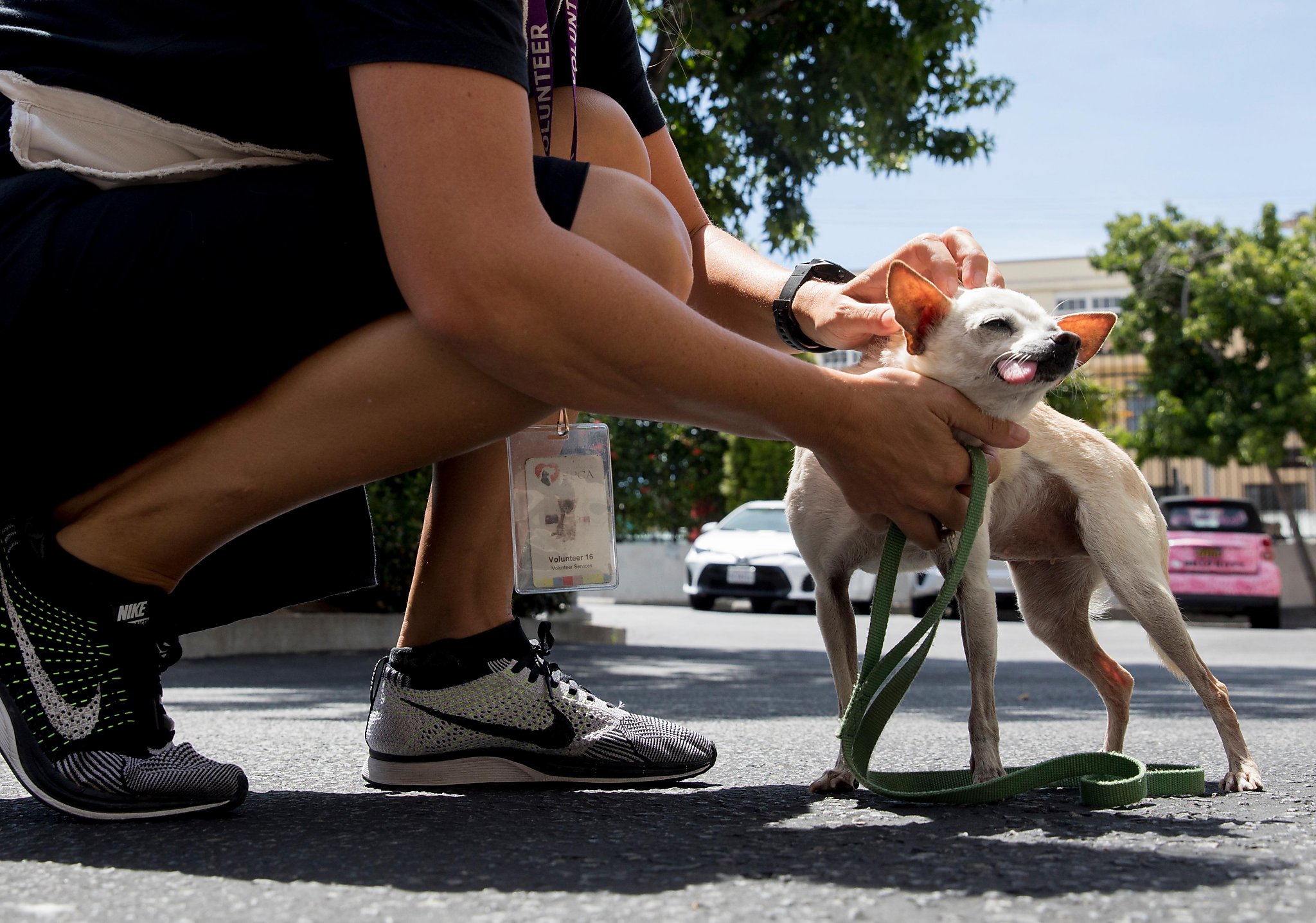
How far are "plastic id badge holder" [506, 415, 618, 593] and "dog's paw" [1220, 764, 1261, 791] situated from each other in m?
1.08

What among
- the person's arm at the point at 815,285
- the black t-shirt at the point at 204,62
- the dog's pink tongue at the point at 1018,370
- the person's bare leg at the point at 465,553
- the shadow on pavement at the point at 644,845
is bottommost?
the shadow on pavement at the point at 644,845

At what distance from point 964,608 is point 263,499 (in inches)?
44.2

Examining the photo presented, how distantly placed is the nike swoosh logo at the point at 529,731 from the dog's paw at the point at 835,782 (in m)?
0.39

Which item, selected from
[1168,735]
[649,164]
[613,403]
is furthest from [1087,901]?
[1168,735]

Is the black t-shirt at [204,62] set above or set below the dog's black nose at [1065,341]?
above

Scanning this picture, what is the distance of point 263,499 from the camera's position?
64.2 inches

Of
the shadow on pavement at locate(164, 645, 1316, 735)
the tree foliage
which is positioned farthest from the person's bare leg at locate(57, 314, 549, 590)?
the tree foliage

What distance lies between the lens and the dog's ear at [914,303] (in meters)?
1.98

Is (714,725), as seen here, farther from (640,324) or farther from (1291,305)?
(1291,305)

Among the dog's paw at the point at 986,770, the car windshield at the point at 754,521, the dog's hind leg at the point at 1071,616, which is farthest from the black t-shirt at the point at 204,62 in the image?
the car windshield at the point at 754,521

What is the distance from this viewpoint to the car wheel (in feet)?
48.0

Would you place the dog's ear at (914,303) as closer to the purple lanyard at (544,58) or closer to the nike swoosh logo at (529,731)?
the purple lanyard at (544,58)

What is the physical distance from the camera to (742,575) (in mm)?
15766

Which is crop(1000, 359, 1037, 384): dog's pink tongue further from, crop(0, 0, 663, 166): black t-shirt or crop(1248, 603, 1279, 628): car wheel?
crop(1248, 603, 1279, 628): car wheel
